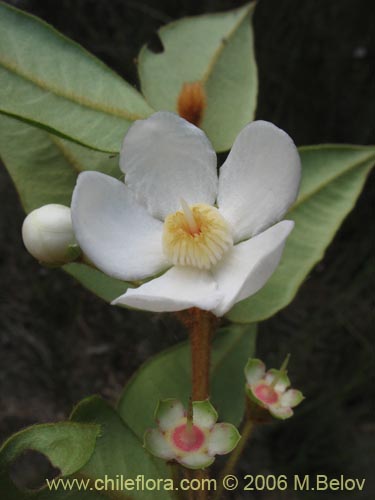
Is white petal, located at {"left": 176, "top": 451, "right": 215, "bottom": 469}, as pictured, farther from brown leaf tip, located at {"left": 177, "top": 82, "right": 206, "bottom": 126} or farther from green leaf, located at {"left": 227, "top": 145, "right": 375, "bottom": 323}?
brown leaf tip, located at {"left": 177, "top": 82, "right": 206, "bottom": 126}

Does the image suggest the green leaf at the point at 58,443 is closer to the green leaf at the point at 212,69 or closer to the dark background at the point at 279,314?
the green leaf at the point at 212,69

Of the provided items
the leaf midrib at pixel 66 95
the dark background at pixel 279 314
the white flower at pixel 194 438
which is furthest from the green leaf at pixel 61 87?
the dark background at pixel 279 314

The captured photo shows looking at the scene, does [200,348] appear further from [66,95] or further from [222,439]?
[66,95]

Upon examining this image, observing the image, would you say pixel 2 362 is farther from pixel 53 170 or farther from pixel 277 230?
pixel 277 230

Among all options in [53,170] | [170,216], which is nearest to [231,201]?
[170,216]

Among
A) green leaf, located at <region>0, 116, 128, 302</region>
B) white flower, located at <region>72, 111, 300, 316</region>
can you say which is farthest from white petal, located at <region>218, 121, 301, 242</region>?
green leaf, located at <region>0, 116, 128, 302</region>

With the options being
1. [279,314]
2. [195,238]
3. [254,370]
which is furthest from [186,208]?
[279,314]
